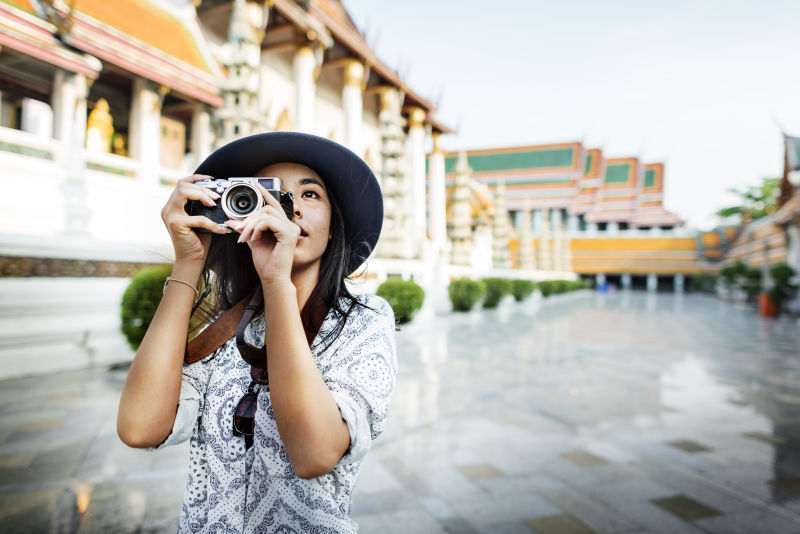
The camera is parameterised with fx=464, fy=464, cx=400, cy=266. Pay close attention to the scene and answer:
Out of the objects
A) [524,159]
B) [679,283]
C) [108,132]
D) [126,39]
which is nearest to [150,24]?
[126,39]

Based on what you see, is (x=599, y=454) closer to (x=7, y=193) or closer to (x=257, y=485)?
(x=257, y=485)

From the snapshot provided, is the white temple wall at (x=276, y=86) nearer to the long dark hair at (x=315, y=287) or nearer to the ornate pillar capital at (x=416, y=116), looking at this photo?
the ornate pillar capital at (x=416, y=116)

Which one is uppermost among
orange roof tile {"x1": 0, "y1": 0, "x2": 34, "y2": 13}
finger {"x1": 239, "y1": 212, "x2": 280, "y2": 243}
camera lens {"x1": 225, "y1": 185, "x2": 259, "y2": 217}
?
orange roof tile {"x1": 0, "y1": 0, "x2": 34, "y2": 13}

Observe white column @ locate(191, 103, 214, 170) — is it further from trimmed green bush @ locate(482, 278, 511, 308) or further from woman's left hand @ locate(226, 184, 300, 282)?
woman's left hand @ locate(226, 184, 300, 282)

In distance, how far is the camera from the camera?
0.93 metres

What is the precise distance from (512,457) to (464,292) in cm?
837

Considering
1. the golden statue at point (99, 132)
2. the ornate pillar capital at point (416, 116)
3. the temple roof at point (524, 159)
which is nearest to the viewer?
the golden statue at point (99, 132)

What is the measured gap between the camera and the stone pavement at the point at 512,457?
2.34 metres

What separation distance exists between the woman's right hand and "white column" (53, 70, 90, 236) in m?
6.57

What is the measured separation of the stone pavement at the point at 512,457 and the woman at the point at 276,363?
4.47 ft

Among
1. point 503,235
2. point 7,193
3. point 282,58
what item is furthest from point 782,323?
point 7,193

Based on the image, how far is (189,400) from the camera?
109cm

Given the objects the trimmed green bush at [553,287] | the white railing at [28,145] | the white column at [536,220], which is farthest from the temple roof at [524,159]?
the white railing at [28,145]

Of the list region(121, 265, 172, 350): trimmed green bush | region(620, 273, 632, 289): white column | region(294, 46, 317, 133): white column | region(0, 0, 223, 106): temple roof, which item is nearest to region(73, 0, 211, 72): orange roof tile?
region(0, 0, 223, 106): temple roof
